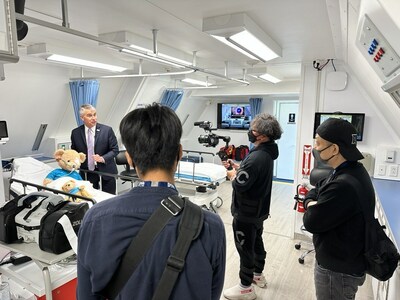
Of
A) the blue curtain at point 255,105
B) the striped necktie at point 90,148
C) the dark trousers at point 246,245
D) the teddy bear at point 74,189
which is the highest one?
the blue curtain at point 255,105

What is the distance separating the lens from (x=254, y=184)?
231 cm

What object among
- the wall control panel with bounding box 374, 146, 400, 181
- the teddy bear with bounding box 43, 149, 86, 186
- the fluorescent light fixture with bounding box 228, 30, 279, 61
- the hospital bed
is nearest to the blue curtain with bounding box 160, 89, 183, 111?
the hospital bed

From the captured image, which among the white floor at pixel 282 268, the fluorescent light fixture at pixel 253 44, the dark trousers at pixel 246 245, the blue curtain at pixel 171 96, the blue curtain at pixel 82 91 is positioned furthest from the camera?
the blue curtain at pixel 171 96

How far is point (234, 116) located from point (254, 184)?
5489 millimetres

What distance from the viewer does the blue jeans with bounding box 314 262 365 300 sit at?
4.91 ft

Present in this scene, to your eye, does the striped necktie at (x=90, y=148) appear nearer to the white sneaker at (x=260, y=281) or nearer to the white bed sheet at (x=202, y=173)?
the white bed sheet at (x=202, y=173)

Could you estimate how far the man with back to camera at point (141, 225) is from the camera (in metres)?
0.80

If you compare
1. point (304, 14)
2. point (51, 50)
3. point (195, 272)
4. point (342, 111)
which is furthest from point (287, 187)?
point (195, 272)

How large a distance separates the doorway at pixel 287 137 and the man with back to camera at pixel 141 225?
653 cm

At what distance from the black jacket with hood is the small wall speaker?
5.32 feet

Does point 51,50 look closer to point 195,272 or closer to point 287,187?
point 195,272

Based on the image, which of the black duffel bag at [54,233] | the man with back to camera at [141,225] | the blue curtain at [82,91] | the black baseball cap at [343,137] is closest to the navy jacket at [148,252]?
the man with back to camera at [141,225]

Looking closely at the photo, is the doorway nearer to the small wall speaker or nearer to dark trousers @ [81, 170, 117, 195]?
the small wall speaker

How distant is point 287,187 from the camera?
21.3 feet
